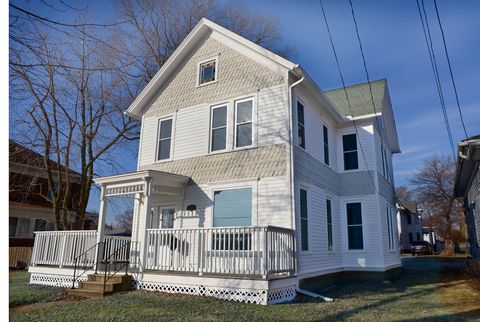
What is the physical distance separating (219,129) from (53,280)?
7248mm

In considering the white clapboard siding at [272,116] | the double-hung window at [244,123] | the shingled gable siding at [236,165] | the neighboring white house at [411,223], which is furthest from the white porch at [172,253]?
the neighboring white house at [411,223]

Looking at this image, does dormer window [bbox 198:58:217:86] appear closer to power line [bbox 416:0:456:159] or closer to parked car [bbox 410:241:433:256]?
power line [bbox 416:0:456:159]

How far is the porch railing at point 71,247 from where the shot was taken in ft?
37.0

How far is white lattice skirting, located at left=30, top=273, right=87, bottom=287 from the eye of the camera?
11.0 metres

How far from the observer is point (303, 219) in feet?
34.1

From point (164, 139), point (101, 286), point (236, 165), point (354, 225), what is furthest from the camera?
point (354, 225)

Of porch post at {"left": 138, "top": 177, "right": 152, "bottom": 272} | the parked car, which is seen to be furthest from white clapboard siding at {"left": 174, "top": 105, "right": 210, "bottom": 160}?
the parked car

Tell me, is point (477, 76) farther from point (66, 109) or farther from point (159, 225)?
point (66, 109)

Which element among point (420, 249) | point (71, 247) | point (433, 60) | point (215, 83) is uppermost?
point (215, 83)

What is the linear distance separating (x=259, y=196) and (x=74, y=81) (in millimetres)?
13315

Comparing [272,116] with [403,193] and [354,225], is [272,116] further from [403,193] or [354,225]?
[403,193]

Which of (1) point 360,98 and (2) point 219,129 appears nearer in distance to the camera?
(2) point 219,129

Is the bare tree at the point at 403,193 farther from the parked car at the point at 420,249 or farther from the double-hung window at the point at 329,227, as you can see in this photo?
the double-hung window at the point at 329,227

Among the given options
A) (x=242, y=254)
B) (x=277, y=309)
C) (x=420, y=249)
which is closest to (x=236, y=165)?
(x=242, y=254)
